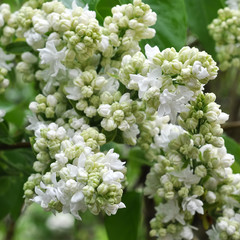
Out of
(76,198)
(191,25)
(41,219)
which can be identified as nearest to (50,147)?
(76,198)

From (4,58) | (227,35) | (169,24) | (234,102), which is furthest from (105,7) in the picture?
(234,102)

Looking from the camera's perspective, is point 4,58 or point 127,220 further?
point 127,220

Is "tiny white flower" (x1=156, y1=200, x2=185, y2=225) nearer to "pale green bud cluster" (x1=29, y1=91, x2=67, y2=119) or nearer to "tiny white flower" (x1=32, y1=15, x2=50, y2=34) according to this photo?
"pale green bud cluster" (x1=29, y1=91, x2=67, y2=119)

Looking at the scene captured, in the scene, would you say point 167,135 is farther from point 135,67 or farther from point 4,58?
point 4,58

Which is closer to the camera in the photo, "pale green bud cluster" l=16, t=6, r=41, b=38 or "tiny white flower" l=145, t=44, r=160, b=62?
"tiny white flower" l=145, t=44, r=160, b=62

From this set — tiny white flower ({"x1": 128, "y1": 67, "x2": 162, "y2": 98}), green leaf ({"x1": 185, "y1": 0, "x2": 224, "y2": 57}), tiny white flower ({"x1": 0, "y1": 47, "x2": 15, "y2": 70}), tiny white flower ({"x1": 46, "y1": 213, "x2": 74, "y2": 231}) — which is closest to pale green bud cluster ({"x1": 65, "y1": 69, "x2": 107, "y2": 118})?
tiny white flower ({"x1": 128, "y1": 67, "x2": 162, "y2": 98})

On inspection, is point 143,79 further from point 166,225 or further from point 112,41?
point 166,225
